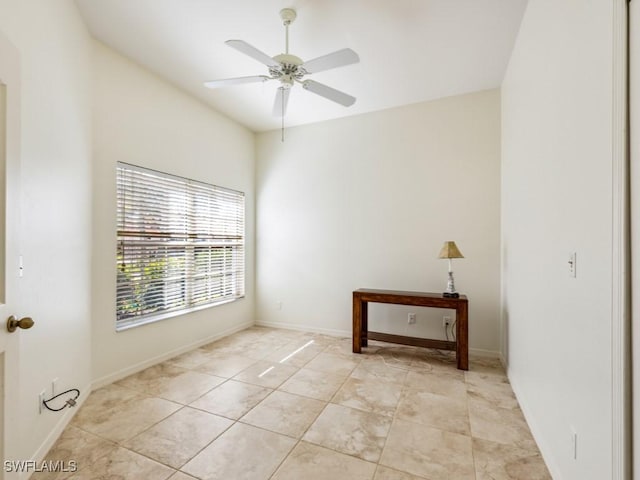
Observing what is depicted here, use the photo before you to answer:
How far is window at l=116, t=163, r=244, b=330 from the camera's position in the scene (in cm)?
283

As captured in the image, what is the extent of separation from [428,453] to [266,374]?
1.60 metres

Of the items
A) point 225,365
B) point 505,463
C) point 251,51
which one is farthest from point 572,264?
point 225,365

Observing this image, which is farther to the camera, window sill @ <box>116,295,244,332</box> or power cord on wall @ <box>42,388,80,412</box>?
window sill @ <box>116,295,244,332</box>

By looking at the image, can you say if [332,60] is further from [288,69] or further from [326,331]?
[326,331]

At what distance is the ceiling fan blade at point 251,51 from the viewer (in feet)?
6.47

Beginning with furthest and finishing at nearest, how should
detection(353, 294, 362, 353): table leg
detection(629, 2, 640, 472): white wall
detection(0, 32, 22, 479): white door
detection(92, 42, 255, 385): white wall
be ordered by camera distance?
Answer: detection(353, 294, 362, 353): table leg
detection(92, 42, 255, 385): white wall
detection(0, 32, 22, 479): white door
detection(629, 2, 640, 472): white wall

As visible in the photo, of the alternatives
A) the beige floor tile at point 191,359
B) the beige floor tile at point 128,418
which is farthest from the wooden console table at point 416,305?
the beige floor tile at point 128,418

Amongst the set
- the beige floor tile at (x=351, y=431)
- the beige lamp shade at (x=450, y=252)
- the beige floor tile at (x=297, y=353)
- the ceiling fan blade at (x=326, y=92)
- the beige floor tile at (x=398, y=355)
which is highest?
the ceiling fan blade at (x=326, y=92)

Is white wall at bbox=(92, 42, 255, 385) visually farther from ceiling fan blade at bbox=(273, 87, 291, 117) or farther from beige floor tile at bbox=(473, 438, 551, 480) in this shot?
beige floor tile at bbox=(473, 438, 551, 480)

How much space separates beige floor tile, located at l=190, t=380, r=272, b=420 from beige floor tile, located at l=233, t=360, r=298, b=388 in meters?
0.08

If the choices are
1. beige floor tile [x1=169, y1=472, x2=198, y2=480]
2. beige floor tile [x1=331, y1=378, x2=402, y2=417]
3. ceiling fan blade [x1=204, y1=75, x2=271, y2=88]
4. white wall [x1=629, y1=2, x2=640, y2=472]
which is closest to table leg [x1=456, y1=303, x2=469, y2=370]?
beige floor tile [x1=331, y1=378, x2=402, y2=417]

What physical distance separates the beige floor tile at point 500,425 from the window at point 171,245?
298 centimetres

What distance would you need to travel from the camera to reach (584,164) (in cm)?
127
